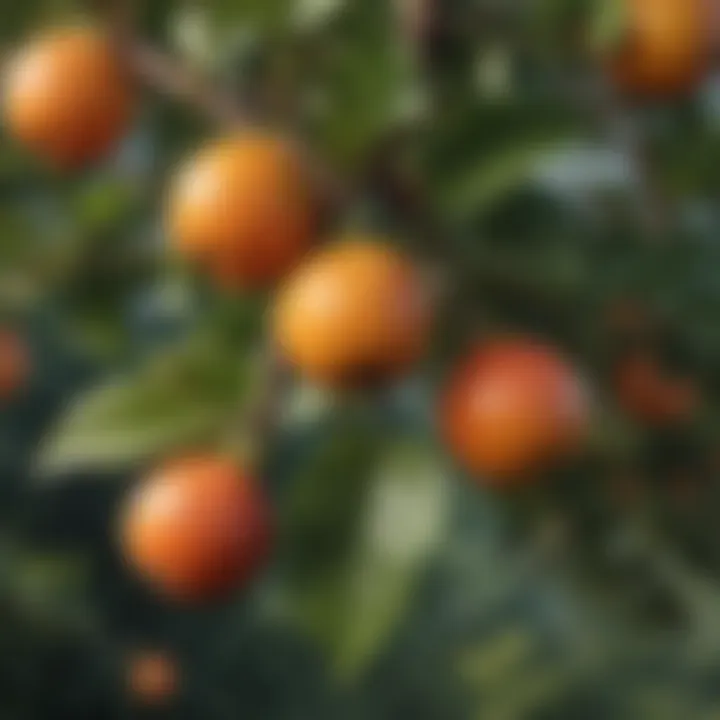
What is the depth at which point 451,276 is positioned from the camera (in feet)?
1.20

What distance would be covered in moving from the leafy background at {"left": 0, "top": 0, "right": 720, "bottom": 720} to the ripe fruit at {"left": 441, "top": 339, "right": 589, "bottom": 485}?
0.08 ft

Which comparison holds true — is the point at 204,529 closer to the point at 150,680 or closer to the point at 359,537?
the point at 359,537

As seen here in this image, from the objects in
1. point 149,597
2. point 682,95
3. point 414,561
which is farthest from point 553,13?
point 149,597

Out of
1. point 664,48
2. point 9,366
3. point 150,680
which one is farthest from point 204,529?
point 150,680

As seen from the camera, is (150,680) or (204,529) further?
(150,680)

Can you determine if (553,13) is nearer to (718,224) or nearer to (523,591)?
(718,224)

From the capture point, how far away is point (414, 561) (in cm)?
36

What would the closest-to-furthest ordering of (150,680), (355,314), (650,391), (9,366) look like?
1. (355,314)
2. (650,391)
3. (9,366)
4. (150,680)

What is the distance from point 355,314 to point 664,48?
9cm

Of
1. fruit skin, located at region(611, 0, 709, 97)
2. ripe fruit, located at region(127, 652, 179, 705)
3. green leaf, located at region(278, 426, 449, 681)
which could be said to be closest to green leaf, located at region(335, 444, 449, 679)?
green leaf, located at region(278, 426, 449, 681)

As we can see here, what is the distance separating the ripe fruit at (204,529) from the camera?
1.14 ft

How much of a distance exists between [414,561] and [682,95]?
13cm

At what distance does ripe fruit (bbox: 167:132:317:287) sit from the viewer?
32cm

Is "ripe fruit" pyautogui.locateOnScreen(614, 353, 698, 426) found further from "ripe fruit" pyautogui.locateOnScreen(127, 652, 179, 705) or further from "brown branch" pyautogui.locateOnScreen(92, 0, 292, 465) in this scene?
"ripe fruit" pyautogui.locateOnScreen(127, 652, 179, 705)
